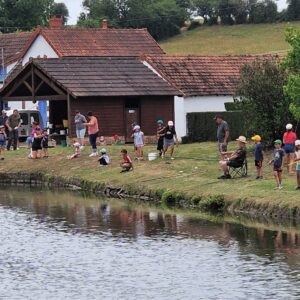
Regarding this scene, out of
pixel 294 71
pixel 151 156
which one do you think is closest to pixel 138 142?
pixel 151 156

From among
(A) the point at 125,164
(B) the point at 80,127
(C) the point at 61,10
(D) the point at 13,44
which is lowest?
(A) the point at 125,164

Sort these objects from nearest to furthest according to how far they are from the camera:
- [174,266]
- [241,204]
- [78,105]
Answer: [174,266]
[241,204]
[78,105]

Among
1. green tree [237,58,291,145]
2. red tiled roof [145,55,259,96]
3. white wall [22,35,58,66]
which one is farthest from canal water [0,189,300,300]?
white wall [22,35,58,66]

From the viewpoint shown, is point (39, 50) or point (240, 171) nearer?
point (240, 171)

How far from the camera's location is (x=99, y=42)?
76.8m

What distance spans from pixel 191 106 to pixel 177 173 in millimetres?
18509

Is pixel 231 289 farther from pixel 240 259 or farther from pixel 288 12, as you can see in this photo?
pixel 288 12

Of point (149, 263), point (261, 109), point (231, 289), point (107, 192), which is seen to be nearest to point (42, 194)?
point (107, 192)

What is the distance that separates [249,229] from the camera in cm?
3294

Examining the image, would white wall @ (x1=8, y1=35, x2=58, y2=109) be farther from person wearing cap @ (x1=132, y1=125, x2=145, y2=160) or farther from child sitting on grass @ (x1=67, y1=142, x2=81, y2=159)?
person wearing cap @ (x1=132, y1=125, x2=145, y2=160)

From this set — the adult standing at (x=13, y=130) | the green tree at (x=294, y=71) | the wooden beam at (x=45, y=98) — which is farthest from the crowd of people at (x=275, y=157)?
the wooden beam at (x=45, y=98)

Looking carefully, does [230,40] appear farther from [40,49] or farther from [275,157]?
[275,157]

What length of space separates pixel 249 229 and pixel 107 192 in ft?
34.8

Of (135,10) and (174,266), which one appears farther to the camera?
(135,10)
